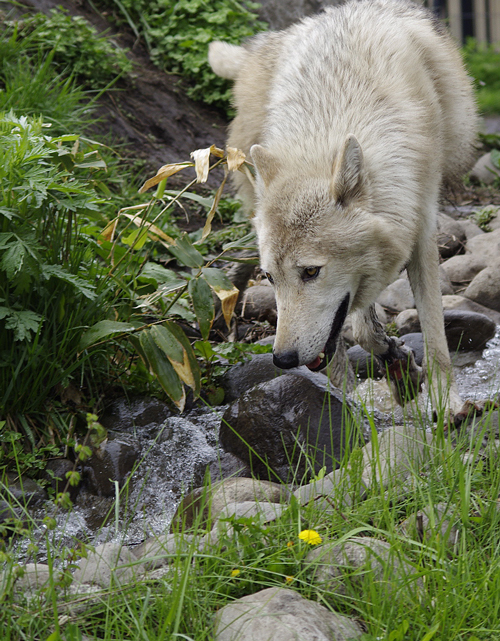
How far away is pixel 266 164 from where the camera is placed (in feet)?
10.7

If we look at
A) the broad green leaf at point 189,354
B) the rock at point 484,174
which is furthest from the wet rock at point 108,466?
the rock at point 484,174

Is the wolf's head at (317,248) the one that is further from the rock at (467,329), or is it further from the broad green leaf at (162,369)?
the rock at (467,329)

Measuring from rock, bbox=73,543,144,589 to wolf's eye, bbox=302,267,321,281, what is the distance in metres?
1.49

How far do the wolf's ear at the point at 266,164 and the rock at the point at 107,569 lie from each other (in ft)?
6.37

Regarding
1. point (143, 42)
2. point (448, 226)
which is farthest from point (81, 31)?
point (448, 226)

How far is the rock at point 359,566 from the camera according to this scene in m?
1.79

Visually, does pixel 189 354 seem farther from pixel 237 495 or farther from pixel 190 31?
pixel 190 31

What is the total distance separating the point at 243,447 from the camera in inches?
129

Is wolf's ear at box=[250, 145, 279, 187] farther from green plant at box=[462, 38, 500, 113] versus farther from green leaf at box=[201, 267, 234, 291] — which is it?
green plant at box=[462, 38, 500, 113]

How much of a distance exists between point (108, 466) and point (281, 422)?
0.86 m

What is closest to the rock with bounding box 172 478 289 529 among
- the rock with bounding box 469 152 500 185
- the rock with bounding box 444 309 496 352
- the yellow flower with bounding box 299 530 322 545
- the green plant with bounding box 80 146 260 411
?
the yellow flower with bounding box 299 530 322 545

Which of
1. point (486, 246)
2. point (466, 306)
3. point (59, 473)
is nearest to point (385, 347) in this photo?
point (466, 306)

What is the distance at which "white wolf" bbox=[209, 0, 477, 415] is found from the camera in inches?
120

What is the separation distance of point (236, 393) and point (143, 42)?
5.36m
